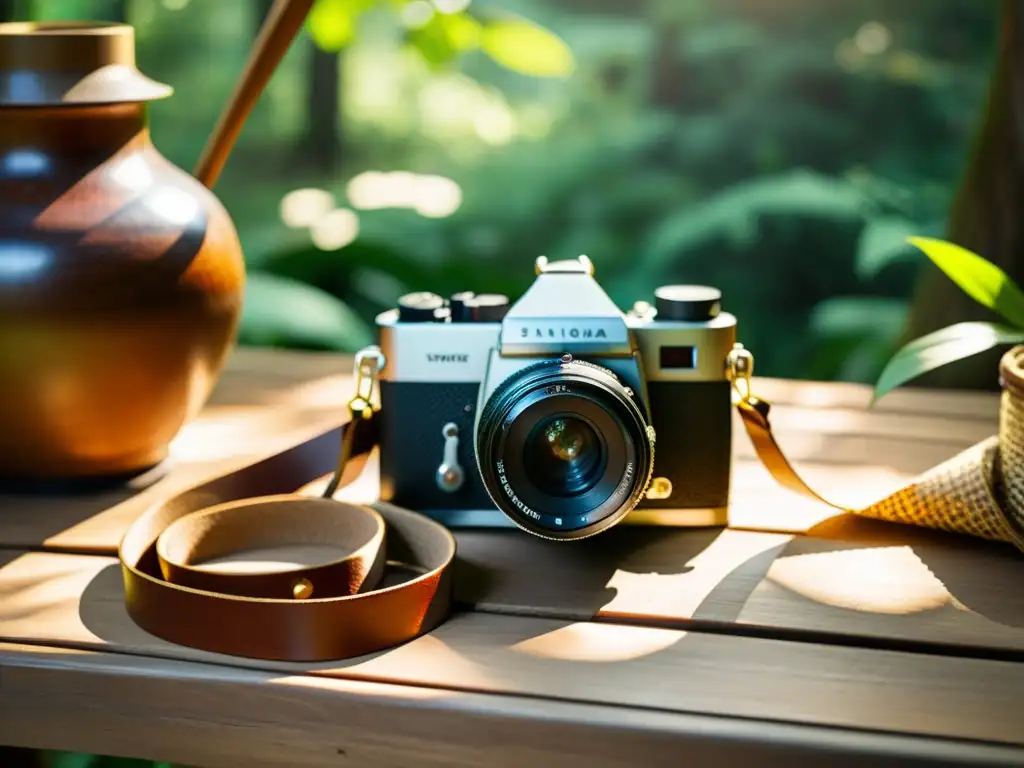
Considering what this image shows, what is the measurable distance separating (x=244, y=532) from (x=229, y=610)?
0.18 m

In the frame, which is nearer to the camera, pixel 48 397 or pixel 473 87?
pixel 48 397

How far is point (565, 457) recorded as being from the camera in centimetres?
82

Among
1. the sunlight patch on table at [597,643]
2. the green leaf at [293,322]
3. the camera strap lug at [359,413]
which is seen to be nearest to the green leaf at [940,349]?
the sunlight patch on table at [597,643]

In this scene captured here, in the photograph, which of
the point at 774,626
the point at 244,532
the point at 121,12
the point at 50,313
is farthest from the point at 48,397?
the point at 121,12

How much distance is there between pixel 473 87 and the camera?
3.01m

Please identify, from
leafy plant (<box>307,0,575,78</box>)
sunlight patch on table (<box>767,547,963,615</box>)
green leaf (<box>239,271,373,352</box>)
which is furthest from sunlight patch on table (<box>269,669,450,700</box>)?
green leaf (<box>239,271,373,352</box>)

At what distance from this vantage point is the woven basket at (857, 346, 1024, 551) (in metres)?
0.83

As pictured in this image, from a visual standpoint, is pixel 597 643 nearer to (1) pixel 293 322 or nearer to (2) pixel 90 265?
(2) pixel 90 265

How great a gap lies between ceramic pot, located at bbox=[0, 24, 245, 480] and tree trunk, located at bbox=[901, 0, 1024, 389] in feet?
2.67

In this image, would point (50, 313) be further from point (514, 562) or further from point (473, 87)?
point (473, 87)

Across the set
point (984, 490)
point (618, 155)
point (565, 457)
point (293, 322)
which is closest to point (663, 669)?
point (565, 457)

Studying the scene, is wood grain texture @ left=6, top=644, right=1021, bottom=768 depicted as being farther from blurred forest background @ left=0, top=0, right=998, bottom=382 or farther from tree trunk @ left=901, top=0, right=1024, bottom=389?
blurred forest background @ left=0, top=0, right=998, bottom=382

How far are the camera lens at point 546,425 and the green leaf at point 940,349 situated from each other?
18 cm

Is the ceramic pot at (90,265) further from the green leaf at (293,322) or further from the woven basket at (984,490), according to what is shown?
the green leaf at (293,322)
